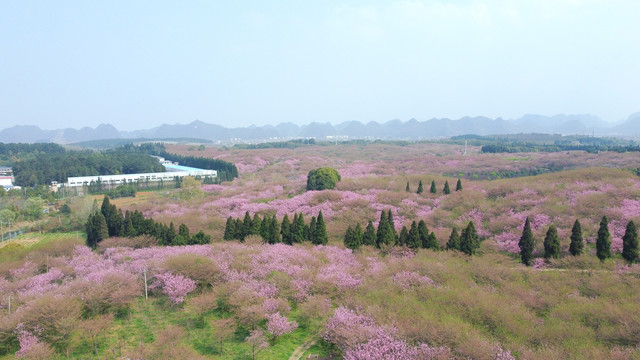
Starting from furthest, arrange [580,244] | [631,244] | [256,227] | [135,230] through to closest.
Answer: [135,230] < [256,227] < [580,244] < [631,244]

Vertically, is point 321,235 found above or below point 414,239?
below

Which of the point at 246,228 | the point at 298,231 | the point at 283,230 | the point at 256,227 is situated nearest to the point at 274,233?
the point at 283,230

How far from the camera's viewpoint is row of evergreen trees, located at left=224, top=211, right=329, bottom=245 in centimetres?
2325

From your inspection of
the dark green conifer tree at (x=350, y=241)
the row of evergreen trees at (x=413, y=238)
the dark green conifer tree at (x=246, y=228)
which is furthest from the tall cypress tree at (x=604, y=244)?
the dark green conifer tree at (x=246, y=228)

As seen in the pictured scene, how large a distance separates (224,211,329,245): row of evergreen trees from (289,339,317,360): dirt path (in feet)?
32.3

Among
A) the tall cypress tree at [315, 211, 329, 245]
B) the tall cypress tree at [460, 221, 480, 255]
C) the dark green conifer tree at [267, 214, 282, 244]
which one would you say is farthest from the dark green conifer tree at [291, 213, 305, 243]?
the tall cypress tree at [460, 221, 480, 255]

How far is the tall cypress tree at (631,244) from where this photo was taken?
17016 mm

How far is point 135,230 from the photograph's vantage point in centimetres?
2586

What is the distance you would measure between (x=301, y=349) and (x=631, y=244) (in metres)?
15.8

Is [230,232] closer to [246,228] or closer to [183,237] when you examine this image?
[246,228]

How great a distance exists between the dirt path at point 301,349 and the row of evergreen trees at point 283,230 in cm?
985

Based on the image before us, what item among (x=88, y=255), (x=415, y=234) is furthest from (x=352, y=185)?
(x=88, y=255)

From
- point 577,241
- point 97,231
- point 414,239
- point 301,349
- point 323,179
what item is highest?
point 323,179

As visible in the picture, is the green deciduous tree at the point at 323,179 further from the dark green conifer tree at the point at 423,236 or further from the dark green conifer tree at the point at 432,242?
the dark green conifer tree at the point at 432,242
